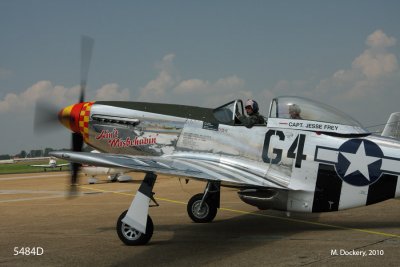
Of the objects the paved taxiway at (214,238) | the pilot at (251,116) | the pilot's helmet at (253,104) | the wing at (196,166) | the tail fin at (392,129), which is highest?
the tail fin at (392,129)

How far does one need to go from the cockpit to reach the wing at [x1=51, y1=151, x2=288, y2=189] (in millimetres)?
991

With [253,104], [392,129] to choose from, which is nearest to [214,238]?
[253,104]

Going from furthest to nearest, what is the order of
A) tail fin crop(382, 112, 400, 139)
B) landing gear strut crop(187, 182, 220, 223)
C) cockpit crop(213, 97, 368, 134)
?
tail fin crop(382, 112, 400, 139)
landing gear strut crop(187, 182, 220, 223)
cockpit crop(213, 97, 368, 134)

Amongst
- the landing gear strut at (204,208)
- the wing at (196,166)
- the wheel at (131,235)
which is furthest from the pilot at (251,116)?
the wheel at (131,235)

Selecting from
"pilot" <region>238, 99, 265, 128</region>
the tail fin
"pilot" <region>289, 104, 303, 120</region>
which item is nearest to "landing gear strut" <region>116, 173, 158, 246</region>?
"pilot" <region>238, 99, 265, 128</region>

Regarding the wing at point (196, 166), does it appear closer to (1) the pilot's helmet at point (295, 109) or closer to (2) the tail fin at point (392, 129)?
(1) the pilot's helmet at point (295, 109)

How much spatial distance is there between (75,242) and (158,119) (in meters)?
2.92

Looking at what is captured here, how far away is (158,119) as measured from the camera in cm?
901

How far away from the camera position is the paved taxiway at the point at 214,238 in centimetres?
621

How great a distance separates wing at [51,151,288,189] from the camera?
21.7 feet

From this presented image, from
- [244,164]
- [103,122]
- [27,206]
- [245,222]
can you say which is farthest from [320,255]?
[27,206]

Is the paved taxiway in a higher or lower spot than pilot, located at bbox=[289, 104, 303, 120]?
lower

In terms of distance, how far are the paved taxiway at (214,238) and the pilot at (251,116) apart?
7.05ft

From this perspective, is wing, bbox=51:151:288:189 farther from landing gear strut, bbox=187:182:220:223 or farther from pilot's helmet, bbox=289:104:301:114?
landing gear strut, bbox=187:182:220:223
